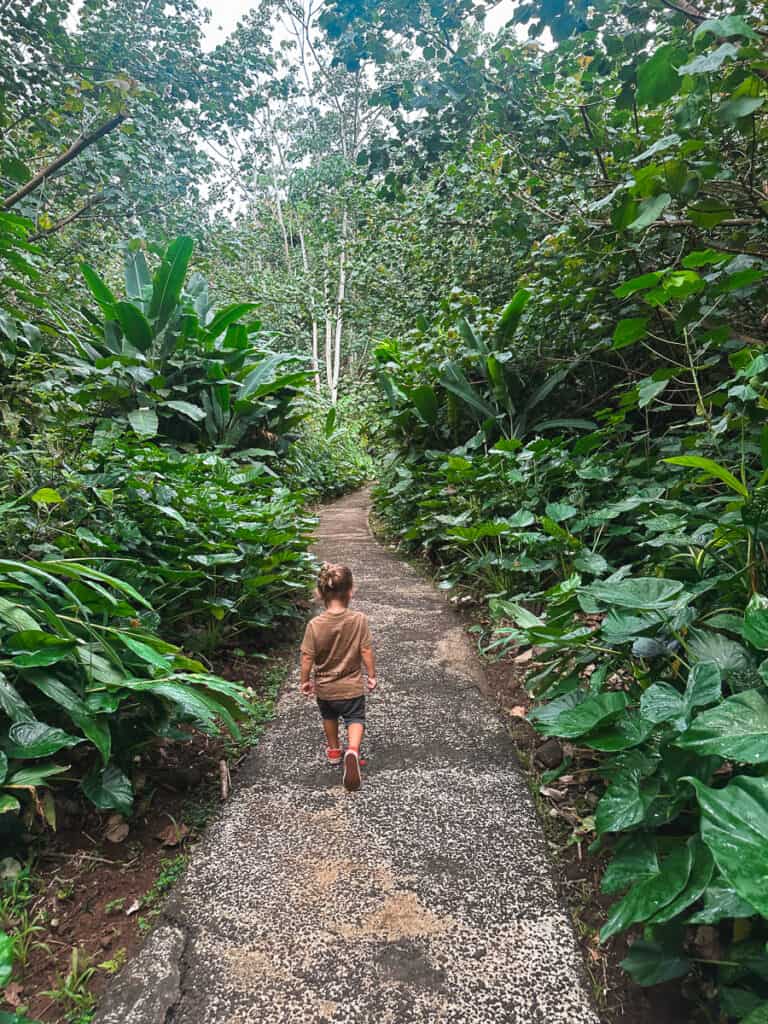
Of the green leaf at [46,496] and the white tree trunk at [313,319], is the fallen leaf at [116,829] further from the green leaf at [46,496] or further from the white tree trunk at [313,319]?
the white tree trunk at [313,319]

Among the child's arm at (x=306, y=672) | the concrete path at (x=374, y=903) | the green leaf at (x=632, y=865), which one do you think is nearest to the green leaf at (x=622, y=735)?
the green leaf at (x=632, y=865)

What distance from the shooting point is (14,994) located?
1095 millimetres

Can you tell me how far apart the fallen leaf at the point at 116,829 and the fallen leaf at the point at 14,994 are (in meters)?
0.37

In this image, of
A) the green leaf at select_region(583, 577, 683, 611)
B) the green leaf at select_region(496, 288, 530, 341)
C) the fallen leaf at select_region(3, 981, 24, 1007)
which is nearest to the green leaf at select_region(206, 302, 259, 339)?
the green leaf at select_region(496, 288, 530, 341)

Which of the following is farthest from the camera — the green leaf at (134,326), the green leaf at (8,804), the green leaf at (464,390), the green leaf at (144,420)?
the green leaf at (134,326)

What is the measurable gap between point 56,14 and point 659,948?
589 centimetres

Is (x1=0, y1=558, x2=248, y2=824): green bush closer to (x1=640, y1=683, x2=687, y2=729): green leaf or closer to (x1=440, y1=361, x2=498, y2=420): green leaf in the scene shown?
(x1=640, y1=683, x2=687, y2=729): green leaf

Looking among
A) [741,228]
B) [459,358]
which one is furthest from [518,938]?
[459,358]

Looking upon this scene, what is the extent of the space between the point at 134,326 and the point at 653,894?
14.9ft

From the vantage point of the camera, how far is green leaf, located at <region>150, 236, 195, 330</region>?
4.28m

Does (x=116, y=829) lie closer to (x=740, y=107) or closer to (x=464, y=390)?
(x=740, y=107)

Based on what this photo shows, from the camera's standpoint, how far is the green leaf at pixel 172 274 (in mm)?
4277

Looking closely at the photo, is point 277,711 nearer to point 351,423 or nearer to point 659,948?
point 659,948

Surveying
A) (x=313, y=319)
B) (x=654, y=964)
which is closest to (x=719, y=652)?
(x=654, y=964)
